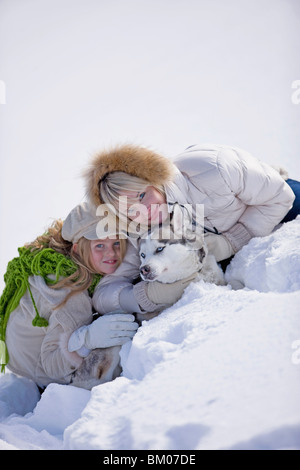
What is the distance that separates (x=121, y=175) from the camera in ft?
9.36

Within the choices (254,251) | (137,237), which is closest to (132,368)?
(137,237)

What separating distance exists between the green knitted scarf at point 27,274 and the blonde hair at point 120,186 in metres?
0.52

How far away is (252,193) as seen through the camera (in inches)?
122

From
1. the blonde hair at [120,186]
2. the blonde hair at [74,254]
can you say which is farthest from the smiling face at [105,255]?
the blonde hair at [120,186]

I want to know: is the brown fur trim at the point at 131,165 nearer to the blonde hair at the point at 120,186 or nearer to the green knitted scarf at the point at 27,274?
the blonde hair at the point at 120,186

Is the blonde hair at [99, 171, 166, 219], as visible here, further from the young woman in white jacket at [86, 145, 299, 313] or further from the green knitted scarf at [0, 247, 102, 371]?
the green knitted scarf at [0, 247, 102, 371]

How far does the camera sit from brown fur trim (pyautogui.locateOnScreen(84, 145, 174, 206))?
9.30 feet

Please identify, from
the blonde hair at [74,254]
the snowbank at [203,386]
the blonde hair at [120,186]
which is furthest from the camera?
the blonde hair at [74,254]

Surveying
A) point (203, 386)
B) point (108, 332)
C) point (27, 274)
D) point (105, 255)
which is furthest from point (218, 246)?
point (203, 386)

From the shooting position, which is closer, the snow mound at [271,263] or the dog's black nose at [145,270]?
the snow mound at [271,263]

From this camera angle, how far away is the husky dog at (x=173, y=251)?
2.69 meters

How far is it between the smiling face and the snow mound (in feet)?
2.35

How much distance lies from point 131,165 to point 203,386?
150 cm

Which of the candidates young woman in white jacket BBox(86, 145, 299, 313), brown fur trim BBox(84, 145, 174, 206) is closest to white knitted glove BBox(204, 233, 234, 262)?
young woman in white jacket BBox(86, 145, 299, 313)
